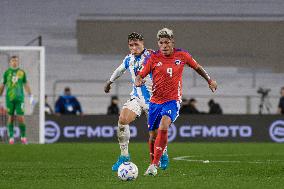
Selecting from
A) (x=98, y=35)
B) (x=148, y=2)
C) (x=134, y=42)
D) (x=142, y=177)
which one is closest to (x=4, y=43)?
(x=98, y=35)

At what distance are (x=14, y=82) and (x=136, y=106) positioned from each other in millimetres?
9783

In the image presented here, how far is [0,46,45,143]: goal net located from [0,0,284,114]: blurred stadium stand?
6336mm

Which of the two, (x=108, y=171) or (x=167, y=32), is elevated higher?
(x=167, y=32)

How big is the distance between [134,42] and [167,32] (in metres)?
1.52

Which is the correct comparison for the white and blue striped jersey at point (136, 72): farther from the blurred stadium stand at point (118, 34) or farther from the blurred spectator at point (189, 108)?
the blurred stadium stand at point (118, 34)

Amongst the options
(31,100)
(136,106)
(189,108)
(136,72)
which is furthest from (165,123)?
(189,108)

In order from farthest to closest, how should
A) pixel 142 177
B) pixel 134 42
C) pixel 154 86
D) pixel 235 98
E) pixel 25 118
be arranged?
1. pixel 235 98
2. pixel 25 118
3. pixel 134 42
4. pixel 154 86
5. pixel 142 177

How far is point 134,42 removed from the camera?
42.1 feet

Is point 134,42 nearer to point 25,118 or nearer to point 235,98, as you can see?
point 25,118

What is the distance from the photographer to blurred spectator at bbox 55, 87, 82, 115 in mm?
25981

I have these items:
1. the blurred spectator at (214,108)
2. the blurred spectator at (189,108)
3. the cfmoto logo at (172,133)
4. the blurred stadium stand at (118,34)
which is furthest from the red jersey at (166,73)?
the blurred stadium stand at (118,34)

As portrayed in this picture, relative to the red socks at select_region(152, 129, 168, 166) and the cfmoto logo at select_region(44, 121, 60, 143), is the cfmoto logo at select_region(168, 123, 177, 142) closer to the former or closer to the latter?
the cfmoto logo at select_region(44, 121, 60, 143)

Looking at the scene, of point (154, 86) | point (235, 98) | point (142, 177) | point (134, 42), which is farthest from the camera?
point (235, 98)

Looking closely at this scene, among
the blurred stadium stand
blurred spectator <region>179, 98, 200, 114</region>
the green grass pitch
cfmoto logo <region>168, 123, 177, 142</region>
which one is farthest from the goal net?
the blurred stadium stand
